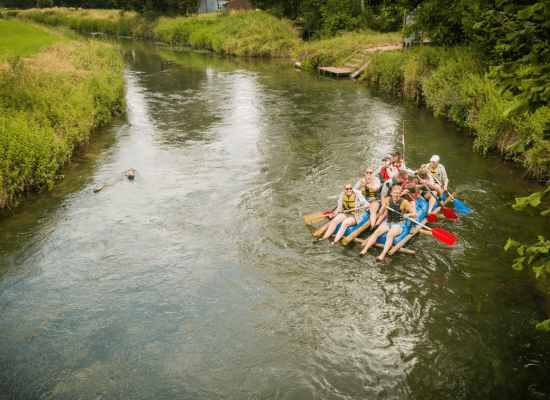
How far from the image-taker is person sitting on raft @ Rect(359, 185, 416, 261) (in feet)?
27.9

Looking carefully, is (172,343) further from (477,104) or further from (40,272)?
(477,104)

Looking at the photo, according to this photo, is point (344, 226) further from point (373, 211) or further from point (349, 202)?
point (373, 211)

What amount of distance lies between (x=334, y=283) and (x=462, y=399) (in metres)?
2.86

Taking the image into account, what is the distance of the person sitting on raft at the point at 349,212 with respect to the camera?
29.2 feet

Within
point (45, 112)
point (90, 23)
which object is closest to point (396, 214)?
point (45, 112)

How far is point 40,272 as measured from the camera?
8.30 m

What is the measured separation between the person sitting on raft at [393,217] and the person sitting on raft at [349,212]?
1.61 feet

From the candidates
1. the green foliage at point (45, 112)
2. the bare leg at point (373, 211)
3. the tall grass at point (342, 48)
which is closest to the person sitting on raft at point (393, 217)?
the bare leg at point (373, 211)

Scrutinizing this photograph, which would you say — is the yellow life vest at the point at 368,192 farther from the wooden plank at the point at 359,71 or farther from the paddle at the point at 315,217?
the wooden plank at the point at 359,71

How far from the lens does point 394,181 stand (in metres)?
9.79

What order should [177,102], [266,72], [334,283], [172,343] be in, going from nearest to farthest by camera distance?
[172,343] → [334,283] → [177,102] → [266,72]

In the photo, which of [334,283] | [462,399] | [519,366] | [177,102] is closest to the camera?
[462,399]

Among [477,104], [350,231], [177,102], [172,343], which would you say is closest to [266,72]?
[177,102]

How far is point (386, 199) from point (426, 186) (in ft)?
5.02
